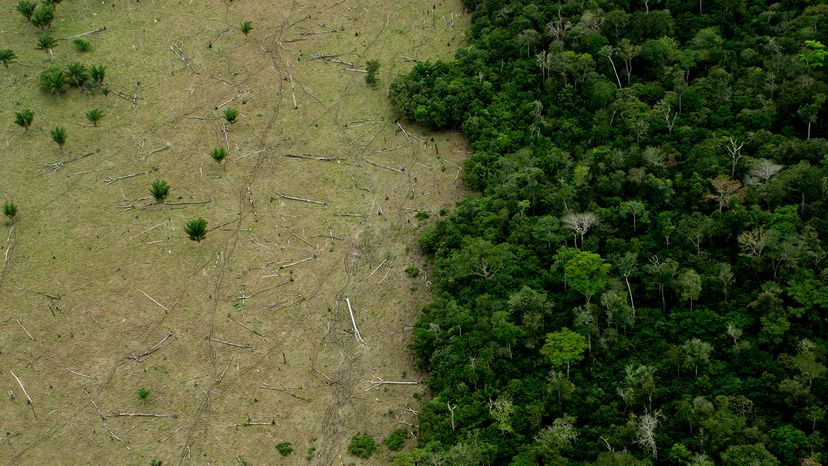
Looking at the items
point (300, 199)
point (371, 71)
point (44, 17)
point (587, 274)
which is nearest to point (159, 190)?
point (300, 199)

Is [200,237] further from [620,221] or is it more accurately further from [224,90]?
[620,221]

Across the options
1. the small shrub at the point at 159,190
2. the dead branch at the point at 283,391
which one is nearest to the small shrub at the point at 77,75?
the small shrub at the point at 159,190

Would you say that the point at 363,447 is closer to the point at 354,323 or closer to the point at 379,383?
the point at 379,383

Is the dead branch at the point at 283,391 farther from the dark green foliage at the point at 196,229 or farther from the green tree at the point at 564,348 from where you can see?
the green tree at the point at 564,348

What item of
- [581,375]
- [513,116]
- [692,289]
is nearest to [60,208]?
[513,116]

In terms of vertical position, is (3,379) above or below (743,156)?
below

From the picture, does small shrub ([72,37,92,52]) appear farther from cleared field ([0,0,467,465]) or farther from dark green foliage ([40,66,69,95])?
dark green foliage ([40,66,69,95])
